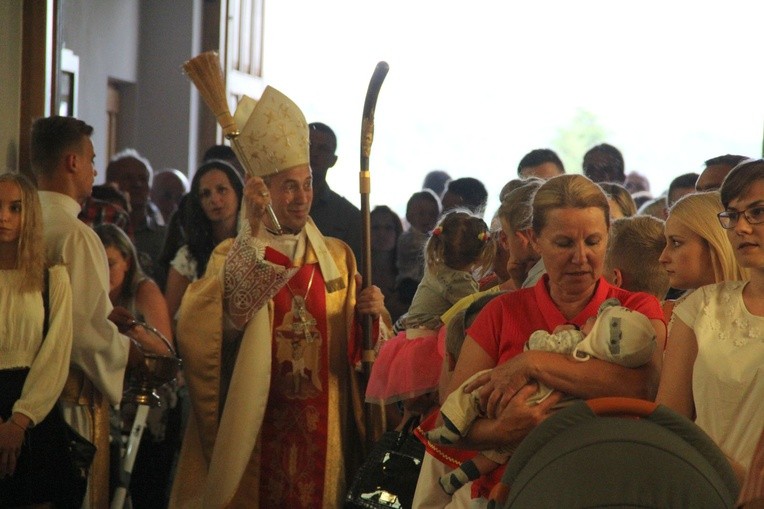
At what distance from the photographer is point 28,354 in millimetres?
4547

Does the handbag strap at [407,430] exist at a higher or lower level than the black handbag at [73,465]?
higher

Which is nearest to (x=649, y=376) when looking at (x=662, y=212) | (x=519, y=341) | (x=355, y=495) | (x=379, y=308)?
(x=519, y=341)

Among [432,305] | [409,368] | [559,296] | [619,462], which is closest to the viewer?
[619,462]

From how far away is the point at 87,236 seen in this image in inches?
193

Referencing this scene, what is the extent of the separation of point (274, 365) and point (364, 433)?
0.45m

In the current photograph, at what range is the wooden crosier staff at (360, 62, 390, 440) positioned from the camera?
479 cm

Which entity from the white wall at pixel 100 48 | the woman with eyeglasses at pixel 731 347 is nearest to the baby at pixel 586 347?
the woman with eyeglasses at pixel 731 347

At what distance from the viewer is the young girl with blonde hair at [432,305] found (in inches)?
165

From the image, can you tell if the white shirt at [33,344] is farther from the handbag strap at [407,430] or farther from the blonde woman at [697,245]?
the blonde woman at [697,245]

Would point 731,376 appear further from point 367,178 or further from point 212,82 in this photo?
point 212,82

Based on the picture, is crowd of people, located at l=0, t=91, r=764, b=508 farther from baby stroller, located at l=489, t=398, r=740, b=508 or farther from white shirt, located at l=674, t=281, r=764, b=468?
baby stroller, located at l=489, t=398, r=740, b=508

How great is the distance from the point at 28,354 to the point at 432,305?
4.74ft

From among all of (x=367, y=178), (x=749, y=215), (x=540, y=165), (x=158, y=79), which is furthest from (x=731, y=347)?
(x=158, y=79)

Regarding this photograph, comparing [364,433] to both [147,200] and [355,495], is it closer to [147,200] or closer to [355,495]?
[355,495]
